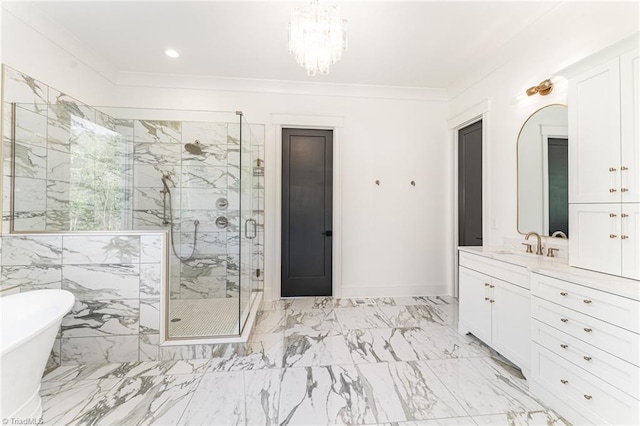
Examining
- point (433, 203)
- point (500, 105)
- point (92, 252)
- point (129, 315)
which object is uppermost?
point (500, 105)

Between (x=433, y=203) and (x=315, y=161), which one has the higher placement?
(x=315, y=161)

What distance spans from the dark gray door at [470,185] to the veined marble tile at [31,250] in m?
4.10

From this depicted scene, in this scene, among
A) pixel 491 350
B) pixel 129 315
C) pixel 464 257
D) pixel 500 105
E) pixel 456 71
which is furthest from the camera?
pixel 456 71

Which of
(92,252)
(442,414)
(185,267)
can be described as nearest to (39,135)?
(92,252)

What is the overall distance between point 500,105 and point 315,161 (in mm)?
2151

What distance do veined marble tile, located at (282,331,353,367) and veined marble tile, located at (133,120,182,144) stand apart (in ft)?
7.48

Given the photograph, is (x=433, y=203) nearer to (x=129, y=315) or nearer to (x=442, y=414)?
(x=442, y=414)

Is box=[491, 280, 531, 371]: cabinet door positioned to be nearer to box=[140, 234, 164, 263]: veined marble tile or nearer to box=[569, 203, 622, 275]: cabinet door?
box=[569, 203, 622, 275]: cabinet door

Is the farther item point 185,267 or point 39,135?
point 185,267

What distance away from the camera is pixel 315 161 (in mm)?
3576

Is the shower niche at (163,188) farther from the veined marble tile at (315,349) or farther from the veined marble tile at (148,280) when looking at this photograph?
the veined marble tile at (315,349)

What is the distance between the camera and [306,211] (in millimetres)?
3578

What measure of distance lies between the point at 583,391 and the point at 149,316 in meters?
2.83

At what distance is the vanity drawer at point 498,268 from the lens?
6.22ft
